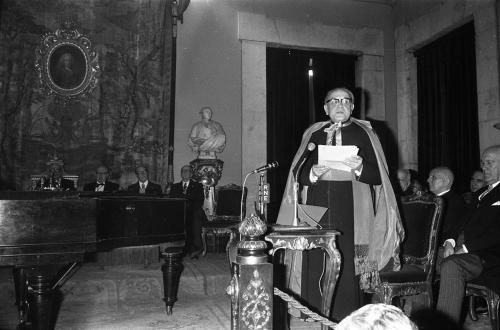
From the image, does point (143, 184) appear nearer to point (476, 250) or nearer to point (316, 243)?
point (316, 243)

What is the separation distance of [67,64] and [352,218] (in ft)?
25.9

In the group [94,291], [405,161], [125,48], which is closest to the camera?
[94,291]

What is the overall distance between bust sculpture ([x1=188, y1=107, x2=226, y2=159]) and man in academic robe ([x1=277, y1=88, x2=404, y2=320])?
6.11 meters

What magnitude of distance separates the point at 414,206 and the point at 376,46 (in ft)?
26.3

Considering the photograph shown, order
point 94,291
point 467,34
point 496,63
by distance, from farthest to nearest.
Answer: point 467,34 < point 496,63 < point 94,291

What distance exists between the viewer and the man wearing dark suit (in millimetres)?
2920

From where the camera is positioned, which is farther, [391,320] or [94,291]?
[94,291]

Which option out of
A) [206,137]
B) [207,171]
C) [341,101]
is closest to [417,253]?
[341,101]

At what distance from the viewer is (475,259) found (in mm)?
3000

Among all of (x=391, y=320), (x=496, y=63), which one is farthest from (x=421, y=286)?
(x=496, y=63)

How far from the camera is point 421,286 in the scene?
3219 mm

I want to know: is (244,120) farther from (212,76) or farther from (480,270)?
(480,270)

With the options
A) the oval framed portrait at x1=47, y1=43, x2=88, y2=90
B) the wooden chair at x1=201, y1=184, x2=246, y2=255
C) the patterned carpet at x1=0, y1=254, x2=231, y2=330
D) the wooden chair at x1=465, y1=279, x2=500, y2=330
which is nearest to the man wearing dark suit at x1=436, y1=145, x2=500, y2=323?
the wooden chair at x1=465, y1=279, x2=500, y2=330

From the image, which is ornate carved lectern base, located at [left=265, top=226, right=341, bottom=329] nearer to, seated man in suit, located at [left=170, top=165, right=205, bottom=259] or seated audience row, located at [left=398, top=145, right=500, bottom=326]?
seated audience row, located at [left=398, top=145, right=500, bottom=326]
